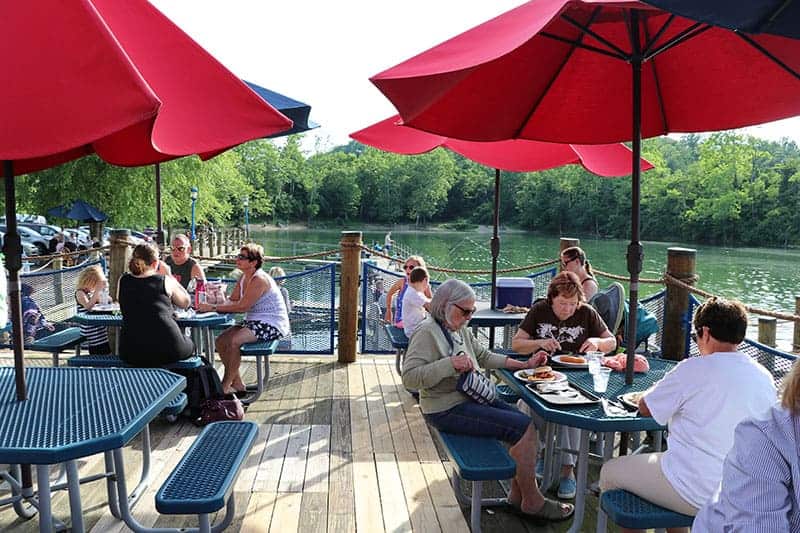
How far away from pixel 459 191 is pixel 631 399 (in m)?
77.4

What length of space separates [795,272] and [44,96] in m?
45.0

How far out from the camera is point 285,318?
16.6 feet

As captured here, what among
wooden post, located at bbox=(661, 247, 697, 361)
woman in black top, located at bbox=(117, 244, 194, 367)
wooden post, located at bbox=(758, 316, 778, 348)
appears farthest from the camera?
wooden post, located at bbox=(758, 316, 778, 348)

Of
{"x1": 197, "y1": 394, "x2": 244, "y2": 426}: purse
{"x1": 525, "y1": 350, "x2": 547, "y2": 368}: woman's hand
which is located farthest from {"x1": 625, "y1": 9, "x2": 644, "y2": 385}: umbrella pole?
{"x1": 197, "y1": 394, "x2": 244, "y2": 426}: purse

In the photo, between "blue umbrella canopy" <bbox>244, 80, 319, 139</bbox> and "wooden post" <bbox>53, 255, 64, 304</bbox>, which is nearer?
"blue umbrella canopy" <bbox>244, 80, 319, 139</bbox>

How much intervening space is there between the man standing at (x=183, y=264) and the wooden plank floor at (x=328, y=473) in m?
1.40

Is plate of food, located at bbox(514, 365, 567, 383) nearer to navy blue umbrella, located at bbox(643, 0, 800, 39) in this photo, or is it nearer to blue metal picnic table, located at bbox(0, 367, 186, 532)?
blue metal picnic table, located at bbox(0, 367, 186, 532)

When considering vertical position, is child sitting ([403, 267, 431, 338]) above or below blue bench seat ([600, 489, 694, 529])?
above

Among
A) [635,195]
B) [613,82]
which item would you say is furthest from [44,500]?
[613,82]

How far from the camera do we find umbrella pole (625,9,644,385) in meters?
2.84

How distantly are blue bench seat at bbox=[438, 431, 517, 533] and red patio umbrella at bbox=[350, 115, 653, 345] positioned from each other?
2178mm

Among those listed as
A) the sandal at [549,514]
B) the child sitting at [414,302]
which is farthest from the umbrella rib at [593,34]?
the child sitting at [414,302]

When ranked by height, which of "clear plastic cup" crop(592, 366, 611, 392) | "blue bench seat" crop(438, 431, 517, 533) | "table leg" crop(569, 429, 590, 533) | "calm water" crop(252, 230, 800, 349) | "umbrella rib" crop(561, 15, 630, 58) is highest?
"umbrella rib" crop(561, 15, 630, 58)

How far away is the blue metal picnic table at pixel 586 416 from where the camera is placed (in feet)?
8.01
